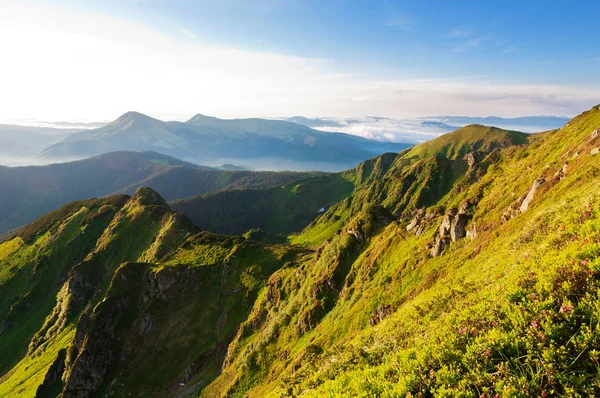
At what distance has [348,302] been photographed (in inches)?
1906

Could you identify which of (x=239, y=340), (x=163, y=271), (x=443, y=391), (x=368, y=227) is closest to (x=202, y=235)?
(x=163, y=271)

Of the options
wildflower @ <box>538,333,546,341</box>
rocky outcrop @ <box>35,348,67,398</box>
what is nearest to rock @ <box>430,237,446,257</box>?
wildflower @ <box>538,333,546,341</box>

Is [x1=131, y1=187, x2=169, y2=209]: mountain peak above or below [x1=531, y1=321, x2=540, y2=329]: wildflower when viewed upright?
below

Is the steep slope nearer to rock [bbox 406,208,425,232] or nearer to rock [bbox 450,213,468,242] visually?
rock [bbox 406,208,425,232]

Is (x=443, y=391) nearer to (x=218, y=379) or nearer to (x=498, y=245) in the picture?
(x=498, y=245)

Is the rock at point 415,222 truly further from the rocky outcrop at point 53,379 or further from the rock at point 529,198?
the rocky outcrop at point 53,379

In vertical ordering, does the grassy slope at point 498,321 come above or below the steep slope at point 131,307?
above

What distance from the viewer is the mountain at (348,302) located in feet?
33.2

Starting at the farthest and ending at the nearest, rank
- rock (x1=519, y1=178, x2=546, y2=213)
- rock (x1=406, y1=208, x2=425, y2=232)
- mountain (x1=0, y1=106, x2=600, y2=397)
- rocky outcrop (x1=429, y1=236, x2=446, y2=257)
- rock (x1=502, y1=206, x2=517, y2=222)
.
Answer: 1. rock (x1=406, y1=208, x2=425, y2=232)
2. rocky outcrop (x1=429, y1=236, x2=446, y2=257)
3. rock (x1=502, y1=206, x2=517, y2=222)
4. rock (x1=519, y1=178, x2=546, y2=213)
5. mountain (x1=0, y1=106, x2=600, y2=397)

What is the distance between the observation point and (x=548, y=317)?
9578 millimetres

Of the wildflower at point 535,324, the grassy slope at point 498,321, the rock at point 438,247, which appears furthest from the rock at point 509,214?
the wildflower at point 535,324

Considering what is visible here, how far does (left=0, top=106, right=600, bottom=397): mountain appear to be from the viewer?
33.2ft

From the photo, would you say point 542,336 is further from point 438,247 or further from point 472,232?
point 438,247

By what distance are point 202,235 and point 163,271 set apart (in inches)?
1069
